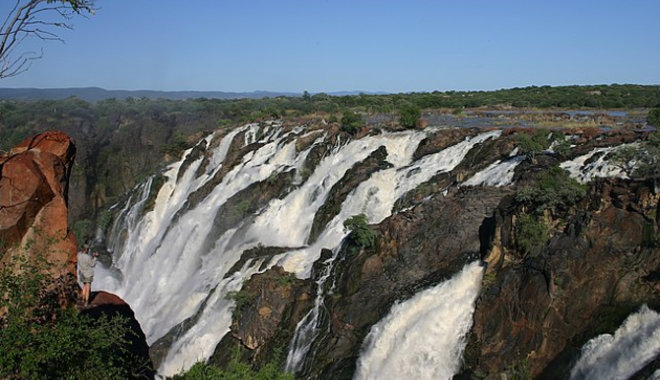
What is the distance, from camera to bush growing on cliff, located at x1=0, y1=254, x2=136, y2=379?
6512 mm

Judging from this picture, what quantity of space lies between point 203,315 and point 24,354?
14.8 metres

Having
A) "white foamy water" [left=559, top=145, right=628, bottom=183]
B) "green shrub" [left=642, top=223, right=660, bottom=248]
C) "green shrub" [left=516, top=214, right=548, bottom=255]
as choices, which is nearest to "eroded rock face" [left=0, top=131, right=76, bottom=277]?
"green shrub" [left=516, top=214, right=548, bottom=255]

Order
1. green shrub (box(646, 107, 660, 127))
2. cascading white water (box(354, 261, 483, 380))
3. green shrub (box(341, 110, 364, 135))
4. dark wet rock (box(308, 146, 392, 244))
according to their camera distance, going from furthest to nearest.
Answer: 1. green shrub (box(341, 110, 364, 135))
2. dark wet rock (box(308, 146, 392, 244))
3. green shrub (box(646, 107, 660, 127))
4. cascading white water (box(354, 261, 483, 380))

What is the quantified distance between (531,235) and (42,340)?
12.5m

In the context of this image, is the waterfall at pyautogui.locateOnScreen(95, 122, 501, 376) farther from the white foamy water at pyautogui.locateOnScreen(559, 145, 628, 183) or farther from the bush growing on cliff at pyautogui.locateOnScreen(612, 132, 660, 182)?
the bush growing on cliff at pyautogui.locateOnScreen(612, 132, 660, 182)

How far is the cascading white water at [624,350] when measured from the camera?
1103cm

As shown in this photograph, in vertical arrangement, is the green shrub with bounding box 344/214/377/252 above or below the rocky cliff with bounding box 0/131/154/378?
below

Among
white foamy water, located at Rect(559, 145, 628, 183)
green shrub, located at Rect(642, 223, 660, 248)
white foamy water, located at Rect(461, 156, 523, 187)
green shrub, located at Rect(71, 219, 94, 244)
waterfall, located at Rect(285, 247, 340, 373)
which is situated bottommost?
green shrub, located at Rect(71, 219, 94, 244)

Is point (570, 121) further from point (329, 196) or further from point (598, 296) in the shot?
point (598, 296)

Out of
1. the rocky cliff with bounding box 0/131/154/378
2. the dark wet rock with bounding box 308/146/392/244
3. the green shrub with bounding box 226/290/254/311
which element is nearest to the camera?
the rocky cliff with bounding box 0/131/154/378

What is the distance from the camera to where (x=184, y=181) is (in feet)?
120

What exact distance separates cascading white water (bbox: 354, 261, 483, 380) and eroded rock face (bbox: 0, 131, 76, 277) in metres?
8.20

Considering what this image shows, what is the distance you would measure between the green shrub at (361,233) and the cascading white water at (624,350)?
26.3 feet


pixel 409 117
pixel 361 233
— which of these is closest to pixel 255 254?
pixel 361 233
